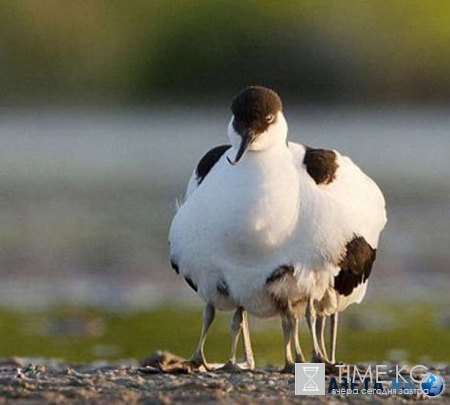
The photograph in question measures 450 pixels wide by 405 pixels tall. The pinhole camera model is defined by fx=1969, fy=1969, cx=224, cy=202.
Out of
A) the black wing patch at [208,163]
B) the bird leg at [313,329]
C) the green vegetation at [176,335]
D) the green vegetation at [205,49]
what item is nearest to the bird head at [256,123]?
the black wing patch at [208,163]

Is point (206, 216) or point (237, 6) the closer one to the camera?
point (206, 216)

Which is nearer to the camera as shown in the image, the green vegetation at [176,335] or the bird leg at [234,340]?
the bird leg at [234,340]

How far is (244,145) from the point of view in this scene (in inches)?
418

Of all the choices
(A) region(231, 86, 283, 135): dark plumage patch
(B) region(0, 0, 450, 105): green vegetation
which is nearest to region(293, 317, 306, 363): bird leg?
(A) region(231, 86, 283, 135): dark plumage patch

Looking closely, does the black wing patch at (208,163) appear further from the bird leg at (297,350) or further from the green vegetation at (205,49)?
the green vegetation at (205,49)

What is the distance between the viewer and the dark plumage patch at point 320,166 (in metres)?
10.9

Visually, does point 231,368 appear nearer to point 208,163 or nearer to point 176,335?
point 208,163

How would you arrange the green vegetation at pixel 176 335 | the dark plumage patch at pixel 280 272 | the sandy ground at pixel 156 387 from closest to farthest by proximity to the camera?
the sandy ground at pixel 156 387
the dark plumage patch at pixel 280 272
the green vegetation at pixel 176 335

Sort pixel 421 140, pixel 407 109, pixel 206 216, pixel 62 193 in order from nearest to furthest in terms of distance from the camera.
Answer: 1. pixel 206 216
2. pixel 62 193
3. pixel 421 140
4. pixel 407 109

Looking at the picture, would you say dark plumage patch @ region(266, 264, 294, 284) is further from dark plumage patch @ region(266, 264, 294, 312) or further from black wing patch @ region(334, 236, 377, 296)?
black wing patch @ region(334, 236, 377, 296)

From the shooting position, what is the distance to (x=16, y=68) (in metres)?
39.4

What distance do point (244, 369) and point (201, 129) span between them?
83.5ft

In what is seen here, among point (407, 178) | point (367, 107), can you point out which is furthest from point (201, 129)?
point (407, 178)

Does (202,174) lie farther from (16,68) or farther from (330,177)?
(16,68)
